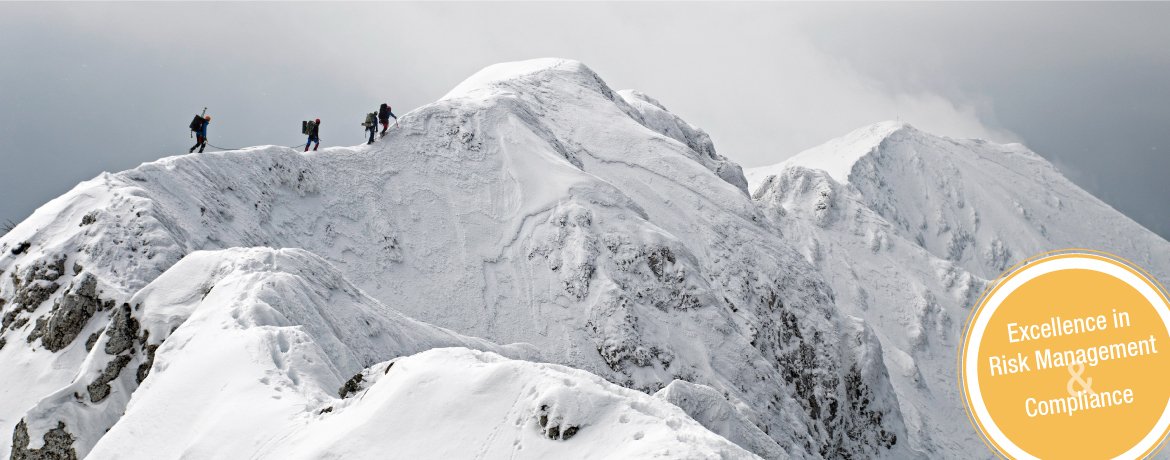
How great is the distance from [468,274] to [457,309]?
2222 mm

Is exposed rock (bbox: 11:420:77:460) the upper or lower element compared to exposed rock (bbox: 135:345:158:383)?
lower

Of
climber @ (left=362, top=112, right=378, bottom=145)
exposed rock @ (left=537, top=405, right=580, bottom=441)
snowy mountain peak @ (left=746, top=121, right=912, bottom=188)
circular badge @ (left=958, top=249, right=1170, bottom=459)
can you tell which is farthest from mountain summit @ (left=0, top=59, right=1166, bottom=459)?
snowy mountain peak @ (left=746, top=121, right=912, bottom=188)

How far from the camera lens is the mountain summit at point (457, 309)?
44.8ft

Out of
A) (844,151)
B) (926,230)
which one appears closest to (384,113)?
(926,230)

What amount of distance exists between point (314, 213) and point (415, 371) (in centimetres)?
2502

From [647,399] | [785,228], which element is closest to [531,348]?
[647,399]

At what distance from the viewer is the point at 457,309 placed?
121 feet

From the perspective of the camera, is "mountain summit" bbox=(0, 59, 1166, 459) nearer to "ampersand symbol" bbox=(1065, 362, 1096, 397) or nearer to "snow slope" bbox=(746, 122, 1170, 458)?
"snow slope" bbox=(746, 122, 1170, 458)

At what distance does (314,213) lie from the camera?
1459 inches

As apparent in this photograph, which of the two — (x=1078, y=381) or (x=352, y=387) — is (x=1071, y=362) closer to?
(x=1078, y=381)

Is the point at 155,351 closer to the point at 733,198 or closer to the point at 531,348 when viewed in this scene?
the point at 531,348

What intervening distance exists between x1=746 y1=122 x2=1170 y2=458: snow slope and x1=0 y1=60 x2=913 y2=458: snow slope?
27210 millimetres

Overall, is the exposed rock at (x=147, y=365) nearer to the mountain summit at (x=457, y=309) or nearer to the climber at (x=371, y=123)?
the mountain summit at (x=457, y=309)

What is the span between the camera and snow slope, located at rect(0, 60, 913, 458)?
1989 cm
